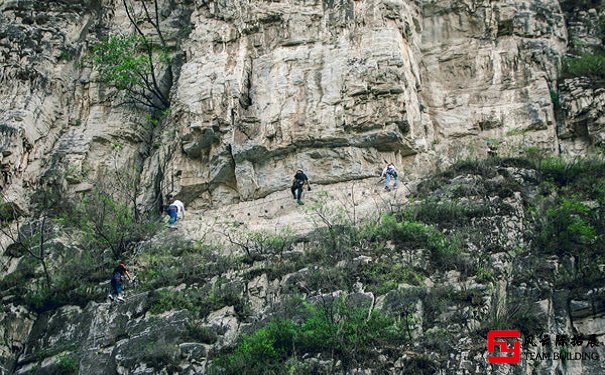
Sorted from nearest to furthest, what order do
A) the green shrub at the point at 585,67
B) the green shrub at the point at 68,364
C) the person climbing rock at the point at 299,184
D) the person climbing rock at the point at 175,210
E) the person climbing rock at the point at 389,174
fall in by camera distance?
the green shrub at the point at 68,364
the person climbing rock at the point at 389,174
the person climbing rock at the point at 299,184
the person climbing rock at the point at 175,210
the green shrub at the point at 585,67

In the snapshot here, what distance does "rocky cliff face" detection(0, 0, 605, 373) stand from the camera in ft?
92.2

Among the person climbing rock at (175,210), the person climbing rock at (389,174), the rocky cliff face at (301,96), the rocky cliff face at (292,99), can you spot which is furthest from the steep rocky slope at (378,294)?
the rocky cliff face at (301,96)

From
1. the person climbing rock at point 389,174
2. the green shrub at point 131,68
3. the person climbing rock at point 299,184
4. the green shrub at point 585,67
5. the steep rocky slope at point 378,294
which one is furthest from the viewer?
the green shrub at point 131,68

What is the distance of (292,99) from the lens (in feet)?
94.5

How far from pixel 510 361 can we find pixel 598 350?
178cm

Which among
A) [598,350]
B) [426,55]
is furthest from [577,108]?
[598,350]

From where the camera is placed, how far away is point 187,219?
2772 cm

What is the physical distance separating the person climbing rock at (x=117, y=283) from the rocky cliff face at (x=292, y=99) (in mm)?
1891

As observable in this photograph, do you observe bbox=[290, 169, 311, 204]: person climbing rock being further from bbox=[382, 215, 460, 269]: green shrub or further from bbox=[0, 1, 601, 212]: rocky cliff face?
bbox=[382, 215, 460, 269]: green shrub

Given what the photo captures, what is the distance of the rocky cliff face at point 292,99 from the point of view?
92.2 ft

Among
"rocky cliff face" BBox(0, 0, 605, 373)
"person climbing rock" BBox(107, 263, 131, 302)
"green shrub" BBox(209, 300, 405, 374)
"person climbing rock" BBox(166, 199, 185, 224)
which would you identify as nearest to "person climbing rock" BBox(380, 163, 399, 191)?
"rocky cliff face" BBox(0, 0, 605, 373)

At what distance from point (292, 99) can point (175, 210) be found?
4.20 metres

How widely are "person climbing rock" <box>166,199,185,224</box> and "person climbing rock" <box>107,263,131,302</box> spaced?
9.24 feet

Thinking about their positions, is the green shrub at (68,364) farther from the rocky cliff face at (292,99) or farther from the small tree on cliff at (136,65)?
the small tree on cliff at (136,65)
